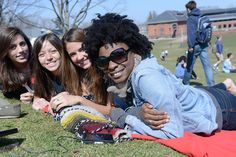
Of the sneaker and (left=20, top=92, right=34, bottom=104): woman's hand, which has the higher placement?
the sneaker

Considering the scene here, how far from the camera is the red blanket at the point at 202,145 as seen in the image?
2967 millimetres

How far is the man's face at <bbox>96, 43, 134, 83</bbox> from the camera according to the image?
3248mm

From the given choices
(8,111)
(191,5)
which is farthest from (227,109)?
(191,5)

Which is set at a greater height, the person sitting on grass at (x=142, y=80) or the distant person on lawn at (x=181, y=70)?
the person sitting on grass at (x=142, y=80)

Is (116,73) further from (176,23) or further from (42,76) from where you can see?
(176,23)

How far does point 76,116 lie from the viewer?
3650 mm

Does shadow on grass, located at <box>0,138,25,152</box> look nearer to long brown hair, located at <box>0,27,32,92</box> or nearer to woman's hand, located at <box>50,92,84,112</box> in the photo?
woman's hand, located at <box>50,92,84,112</box>

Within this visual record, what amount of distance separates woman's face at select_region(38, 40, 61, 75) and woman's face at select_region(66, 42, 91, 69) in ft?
1.10

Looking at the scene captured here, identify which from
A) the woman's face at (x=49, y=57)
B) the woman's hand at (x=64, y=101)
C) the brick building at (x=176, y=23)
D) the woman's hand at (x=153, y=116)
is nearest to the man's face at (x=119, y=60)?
the woman's hand at (x=153, y=116)

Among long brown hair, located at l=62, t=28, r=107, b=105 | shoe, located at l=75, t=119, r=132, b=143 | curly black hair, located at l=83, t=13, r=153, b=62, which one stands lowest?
shoe, located at l=75, t=119, r=132, b=143

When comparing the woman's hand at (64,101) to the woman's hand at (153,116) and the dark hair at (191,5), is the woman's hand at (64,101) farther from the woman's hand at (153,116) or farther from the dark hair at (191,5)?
the dark hair at (191,5)

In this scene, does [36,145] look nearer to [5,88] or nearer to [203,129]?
[203,129]

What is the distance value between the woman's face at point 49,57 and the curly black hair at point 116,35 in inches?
57.7

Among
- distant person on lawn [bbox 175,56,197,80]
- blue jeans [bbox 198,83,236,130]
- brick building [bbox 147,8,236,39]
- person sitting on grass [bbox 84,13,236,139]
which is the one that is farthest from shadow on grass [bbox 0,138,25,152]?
brick building [bbox 147,8,236,39]
